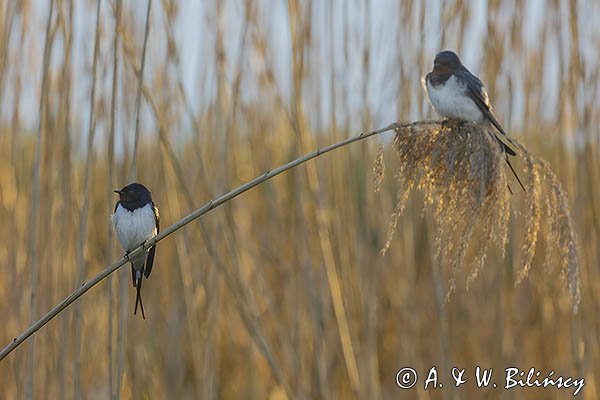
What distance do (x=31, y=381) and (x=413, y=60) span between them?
133cm

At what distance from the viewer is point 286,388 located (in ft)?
7.05

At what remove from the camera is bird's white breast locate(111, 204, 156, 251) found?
197cm

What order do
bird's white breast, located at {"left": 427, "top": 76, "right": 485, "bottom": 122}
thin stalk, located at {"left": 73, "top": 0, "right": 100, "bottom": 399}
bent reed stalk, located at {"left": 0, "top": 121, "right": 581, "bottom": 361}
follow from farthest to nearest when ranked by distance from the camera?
1. thin stalk, located at {"left": 73, "top": 0, "right": 100, "bottom": 399}
2. bird's white breast, located at {"left": 427, "top": 76, "right": 485, "bottom": 122}
3. bent reed stalk, located at {"left": 0, "top": 121, "right": 581, "bottom": 361}

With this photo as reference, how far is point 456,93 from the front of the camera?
1.87 m

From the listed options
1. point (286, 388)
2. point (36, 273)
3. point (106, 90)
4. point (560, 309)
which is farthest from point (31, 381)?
point (560, 309)

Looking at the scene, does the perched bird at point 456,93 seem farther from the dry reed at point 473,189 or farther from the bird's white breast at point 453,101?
the dry reed at point 473,189

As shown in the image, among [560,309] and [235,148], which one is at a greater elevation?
[235,148]

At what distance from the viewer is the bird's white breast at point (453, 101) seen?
180 cm

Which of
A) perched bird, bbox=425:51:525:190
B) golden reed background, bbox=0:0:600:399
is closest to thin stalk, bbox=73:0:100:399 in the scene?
golden reed background, bbox=0:0:600:399

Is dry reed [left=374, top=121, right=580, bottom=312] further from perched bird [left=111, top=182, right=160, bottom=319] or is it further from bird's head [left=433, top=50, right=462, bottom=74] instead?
perched bird [left=111, top=182, right=160, bottom=319]

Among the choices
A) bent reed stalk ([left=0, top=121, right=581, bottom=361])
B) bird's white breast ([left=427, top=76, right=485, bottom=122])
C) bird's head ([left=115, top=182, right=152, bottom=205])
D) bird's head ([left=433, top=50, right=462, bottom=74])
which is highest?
bird's head ([left=433, top=50, right=462, bottom=74])

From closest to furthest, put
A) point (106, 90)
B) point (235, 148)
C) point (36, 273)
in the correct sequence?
point (36, 273) < point (106, 90) < point (235, 148)

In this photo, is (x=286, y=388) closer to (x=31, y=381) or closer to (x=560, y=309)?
(x=31, y=381)

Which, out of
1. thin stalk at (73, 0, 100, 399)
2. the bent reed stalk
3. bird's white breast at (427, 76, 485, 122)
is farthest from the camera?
thin stalk at (73, 0, 100, 399)
